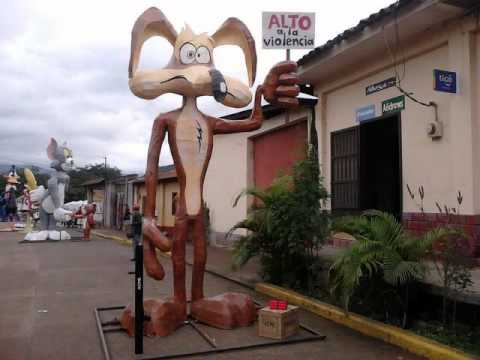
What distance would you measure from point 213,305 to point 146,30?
3.25 meters

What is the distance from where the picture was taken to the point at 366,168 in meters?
9.05

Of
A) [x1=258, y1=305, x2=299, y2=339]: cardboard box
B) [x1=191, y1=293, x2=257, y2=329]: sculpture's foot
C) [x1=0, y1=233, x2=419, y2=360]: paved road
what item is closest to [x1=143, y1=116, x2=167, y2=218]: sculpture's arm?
[x1=191, y1=293, x2=257, y2=329]: sculpture's foot

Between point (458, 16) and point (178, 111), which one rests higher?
point (458, 16)

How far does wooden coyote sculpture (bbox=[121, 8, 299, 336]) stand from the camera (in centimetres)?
545

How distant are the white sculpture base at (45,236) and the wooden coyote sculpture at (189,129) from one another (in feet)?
50.0

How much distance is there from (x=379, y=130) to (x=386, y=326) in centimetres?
483

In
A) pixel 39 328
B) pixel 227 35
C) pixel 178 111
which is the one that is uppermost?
pixel 227 35

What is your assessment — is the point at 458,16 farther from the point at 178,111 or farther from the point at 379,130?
the point at 178,111

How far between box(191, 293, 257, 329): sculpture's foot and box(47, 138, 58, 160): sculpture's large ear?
1547 centimetres

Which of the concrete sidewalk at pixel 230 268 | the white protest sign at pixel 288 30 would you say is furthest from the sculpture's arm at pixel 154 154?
the concrete sidewalk at pixel 230 268

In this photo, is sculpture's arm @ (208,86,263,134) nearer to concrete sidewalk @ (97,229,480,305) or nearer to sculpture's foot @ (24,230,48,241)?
concrete sidewalk @ (97,229,480,305)

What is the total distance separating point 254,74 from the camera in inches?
247

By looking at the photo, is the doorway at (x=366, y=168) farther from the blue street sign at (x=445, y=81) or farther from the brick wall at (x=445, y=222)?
the blue street sign at (x=445, y=81)

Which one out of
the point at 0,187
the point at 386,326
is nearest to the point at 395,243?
the point at 386,326
